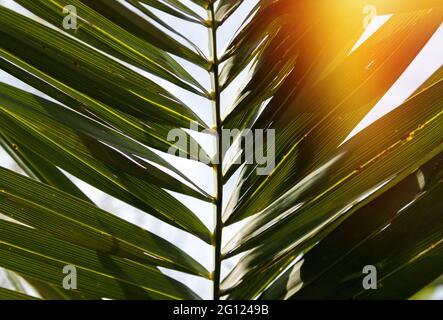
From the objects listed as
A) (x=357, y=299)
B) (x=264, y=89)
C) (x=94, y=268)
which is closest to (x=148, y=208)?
(x=94, y=268)


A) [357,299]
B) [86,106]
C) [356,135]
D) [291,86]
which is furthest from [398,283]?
[86,106]

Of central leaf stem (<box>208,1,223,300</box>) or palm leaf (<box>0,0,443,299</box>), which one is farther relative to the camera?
central leaf stem (<box>208,1,223,300</box>)

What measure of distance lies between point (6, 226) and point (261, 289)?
1.27 ft

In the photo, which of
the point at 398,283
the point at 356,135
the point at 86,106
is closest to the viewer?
the point at 398,283

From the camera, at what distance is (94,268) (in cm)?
88

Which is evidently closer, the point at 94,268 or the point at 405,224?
the point at 405,224

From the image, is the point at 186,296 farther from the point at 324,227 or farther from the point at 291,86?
the point at 291,86

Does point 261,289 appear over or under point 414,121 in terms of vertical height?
under

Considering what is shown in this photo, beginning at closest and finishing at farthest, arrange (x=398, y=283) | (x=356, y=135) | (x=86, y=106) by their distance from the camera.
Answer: (x=398, y=283), (x=356, y=135), (x=86, y=106)

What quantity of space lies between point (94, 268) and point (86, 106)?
26 centimetres

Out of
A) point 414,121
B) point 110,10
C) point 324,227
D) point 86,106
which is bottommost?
point 324,227

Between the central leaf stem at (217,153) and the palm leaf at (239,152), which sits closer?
the palm leaf at (239,152)

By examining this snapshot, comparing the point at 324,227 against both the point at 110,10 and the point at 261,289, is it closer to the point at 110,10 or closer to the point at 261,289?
the point at 261,289

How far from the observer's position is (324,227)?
83 cm
